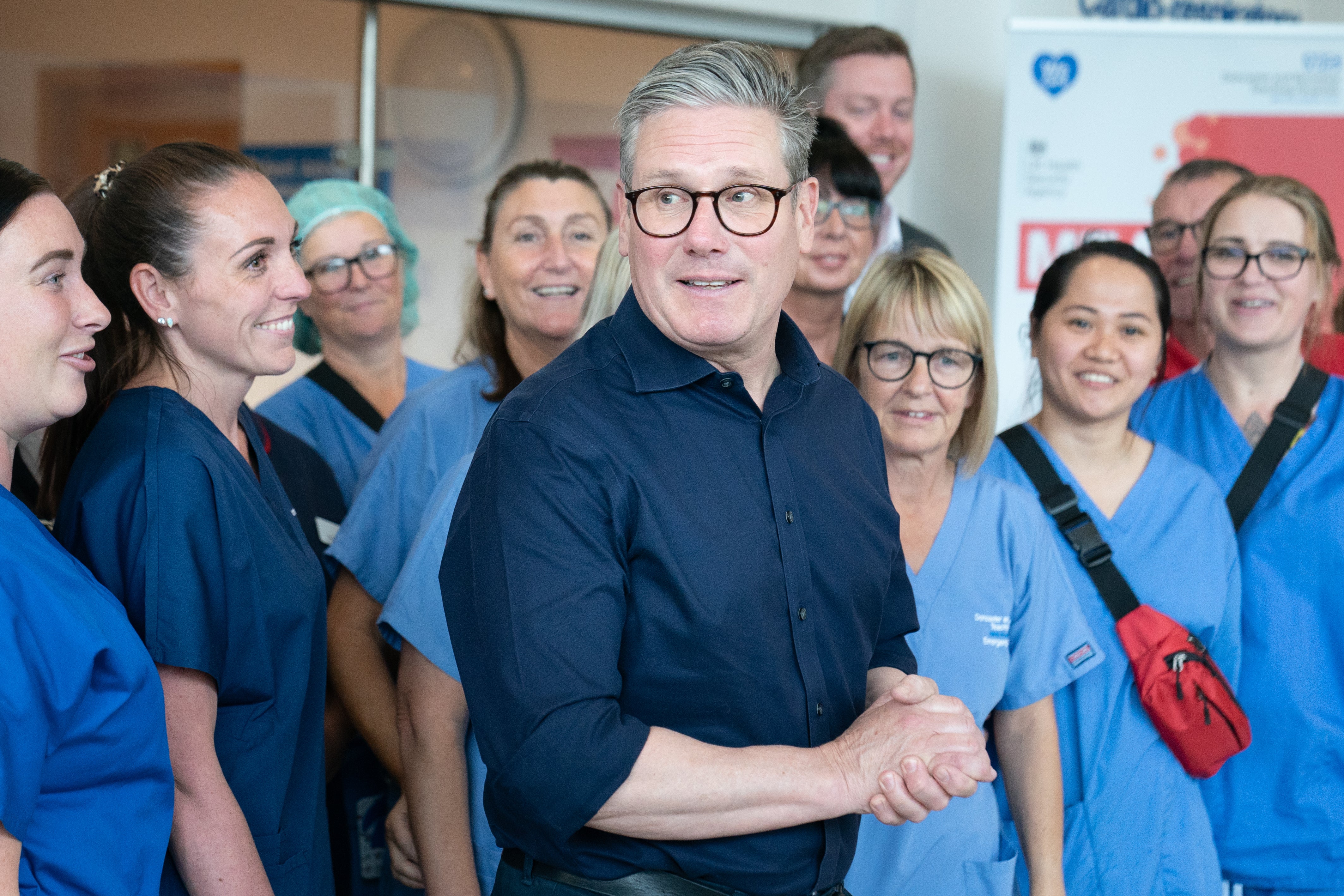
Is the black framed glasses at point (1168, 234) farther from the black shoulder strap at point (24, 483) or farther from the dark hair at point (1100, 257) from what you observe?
the black shoulder strap at point (24, 483)

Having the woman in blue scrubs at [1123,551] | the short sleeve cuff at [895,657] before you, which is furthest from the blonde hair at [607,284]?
the woman in blue scrubs at [1123,551]

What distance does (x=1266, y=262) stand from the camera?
2.45 metres

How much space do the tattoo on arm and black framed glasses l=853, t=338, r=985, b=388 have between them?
2.33 ft

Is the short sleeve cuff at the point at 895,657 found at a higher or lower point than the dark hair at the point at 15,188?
lower

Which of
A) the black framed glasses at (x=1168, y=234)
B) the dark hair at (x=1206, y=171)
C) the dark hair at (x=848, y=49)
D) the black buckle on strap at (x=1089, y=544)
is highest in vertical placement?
the dark hair at (x=848, y=49)

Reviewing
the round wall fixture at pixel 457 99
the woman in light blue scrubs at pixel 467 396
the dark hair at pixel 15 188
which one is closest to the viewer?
the dark hair at pixel 15 188

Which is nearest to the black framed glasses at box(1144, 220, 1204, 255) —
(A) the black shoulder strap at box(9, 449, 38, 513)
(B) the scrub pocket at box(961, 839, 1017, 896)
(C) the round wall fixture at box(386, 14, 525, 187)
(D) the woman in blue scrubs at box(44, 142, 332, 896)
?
(B) the scrub pocket at box(961, 839, 1017, 896)

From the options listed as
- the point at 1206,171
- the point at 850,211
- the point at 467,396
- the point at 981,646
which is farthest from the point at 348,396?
the point at 1206,171

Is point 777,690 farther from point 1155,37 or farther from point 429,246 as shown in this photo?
point 429,246

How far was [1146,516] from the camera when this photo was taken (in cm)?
221

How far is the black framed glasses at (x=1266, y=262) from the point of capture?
8.02 feet

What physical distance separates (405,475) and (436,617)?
38 cm

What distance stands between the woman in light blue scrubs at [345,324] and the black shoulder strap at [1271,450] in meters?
1.70

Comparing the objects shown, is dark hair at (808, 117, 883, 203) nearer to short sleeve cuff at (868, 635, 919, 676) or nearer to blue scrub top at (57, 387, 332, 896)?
short sleeve cuff at (868, 635, 919, 676)
